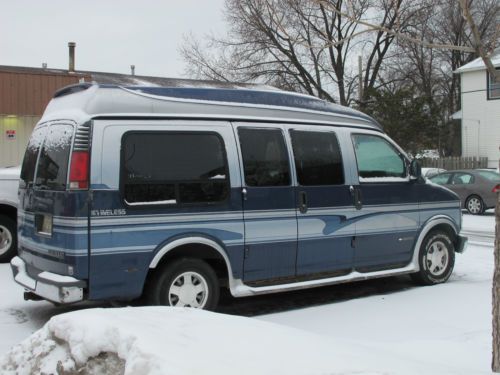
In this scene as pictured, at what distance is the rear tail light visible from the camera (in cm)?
562

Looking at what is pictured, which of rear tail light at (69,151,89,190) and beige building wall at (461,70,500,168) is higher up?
beige building wall at (461,70,500,168)

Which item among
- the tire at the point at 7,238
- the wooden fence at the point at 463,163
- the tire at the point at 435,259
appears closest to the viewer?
the tire at the point at 435,259

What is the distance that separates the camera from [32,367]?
11.4 ft

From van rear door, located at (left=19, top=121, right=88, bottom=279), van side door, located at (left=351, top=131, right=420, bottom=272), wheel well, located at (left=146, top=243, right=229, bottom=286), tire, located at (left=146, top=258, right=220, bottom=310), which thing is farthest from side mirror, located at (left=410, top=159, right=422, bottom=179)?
van rear door, located at (left=19, top=121, right=88, bottom=279)

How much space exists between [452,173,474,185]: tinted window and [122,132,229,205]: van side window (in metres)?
13.9

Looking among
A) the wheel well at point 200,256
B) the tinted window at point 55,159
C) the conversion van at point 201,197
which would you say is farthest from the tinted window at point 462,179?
the tinted window at point 55,159

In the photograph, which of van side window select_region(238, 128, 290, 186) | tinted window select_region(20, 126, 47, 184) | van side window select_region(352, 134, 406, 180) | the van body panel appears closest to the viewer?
the van body panel

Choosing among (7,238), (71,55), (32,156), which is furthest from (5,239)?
(71,55)

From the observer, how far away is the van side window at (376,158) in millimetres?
7562

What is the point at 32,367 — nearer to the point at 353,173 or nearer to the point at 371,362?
the point at 371,362

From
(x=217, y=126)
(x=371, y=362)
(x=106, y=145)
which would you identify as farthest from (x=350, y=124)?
(x=371, y=362)

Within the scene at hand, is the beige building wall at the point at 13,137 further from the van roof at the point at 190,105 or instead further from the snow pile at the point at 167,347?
the snow pile at the point at 167,347

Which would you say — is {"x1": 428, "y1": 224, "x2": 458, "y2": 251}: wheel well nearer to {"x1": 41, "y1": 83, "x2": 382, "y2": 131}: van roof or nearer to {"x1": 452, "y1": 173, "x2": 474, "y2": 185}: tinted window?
{"x1": 41, "y1": 83, "x2": 382, "y2": 131}: van roof

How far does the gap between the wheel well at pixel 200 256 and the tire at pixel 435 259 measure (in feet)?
9.58
